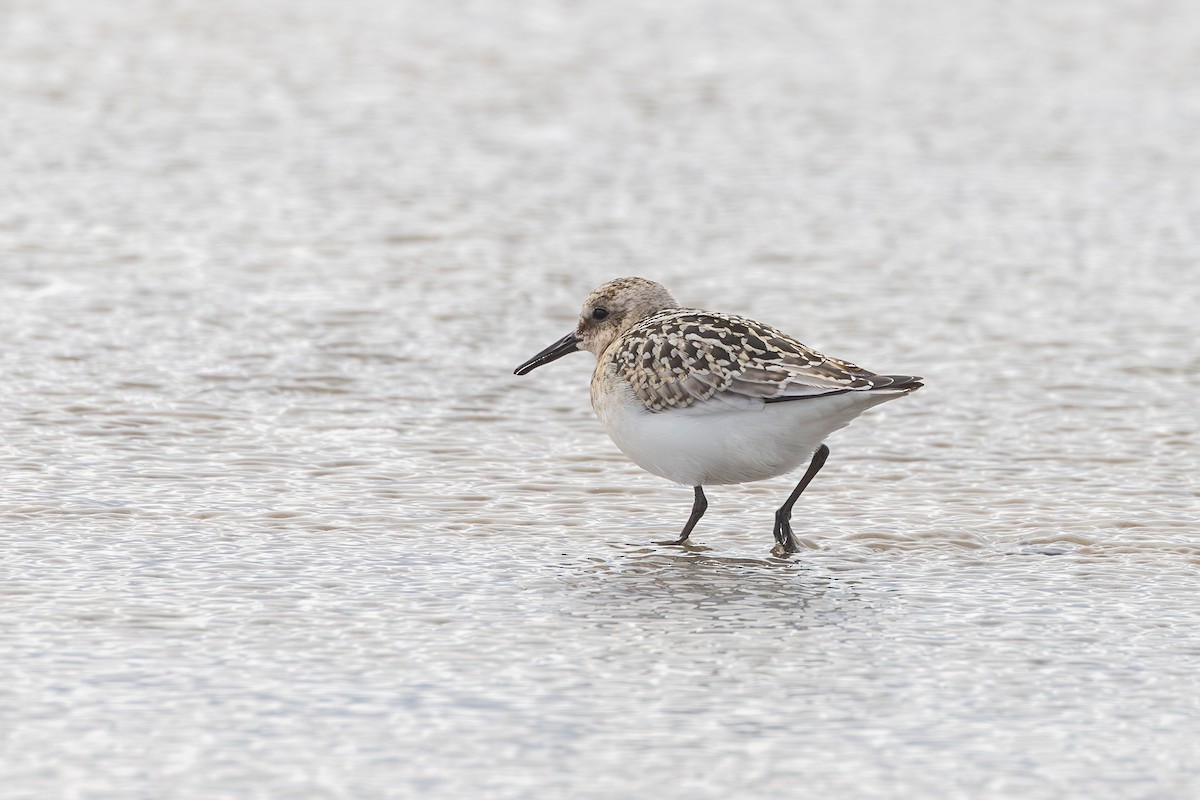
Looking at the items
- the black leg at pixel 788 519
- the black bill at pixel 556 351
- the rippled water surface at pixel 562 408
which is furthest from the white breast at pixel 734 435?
the black bill at pixel 556 351

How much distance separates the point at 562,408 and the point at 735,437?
2078 millimetres

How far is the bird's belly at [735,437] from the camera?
632 centimetres

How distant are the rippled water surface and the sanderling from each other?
312mm

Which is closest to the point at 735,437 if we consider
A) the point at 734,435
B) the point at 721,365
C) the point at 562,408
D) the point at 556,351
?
the point at 734,435

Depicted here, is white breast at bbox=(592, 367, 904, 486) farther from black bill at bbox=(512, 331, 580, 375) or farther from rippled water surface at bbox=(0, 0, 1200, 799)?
black bill at bbox=(512, 331, 580, 375)

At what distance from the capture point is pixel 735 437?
21.0ft

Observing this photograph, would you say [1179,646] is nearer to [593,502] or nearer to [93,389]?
[593,502]

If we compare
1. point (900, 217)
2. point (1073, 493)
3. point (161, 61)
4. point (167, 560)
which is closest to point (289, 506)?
point (167, 560)

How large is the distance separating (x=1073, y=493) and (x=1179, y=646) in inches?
70.6

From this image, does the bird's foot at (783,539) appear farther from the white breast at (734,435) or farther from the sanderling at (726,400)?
the white breast at (734,435)

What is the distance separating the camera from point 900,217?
11.6 m

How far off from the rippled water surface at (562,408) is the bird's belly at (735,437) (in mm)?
297

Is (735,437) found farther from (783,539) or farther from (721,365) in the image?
(783,539)

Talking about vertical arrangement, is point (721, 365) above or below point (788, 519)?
above
